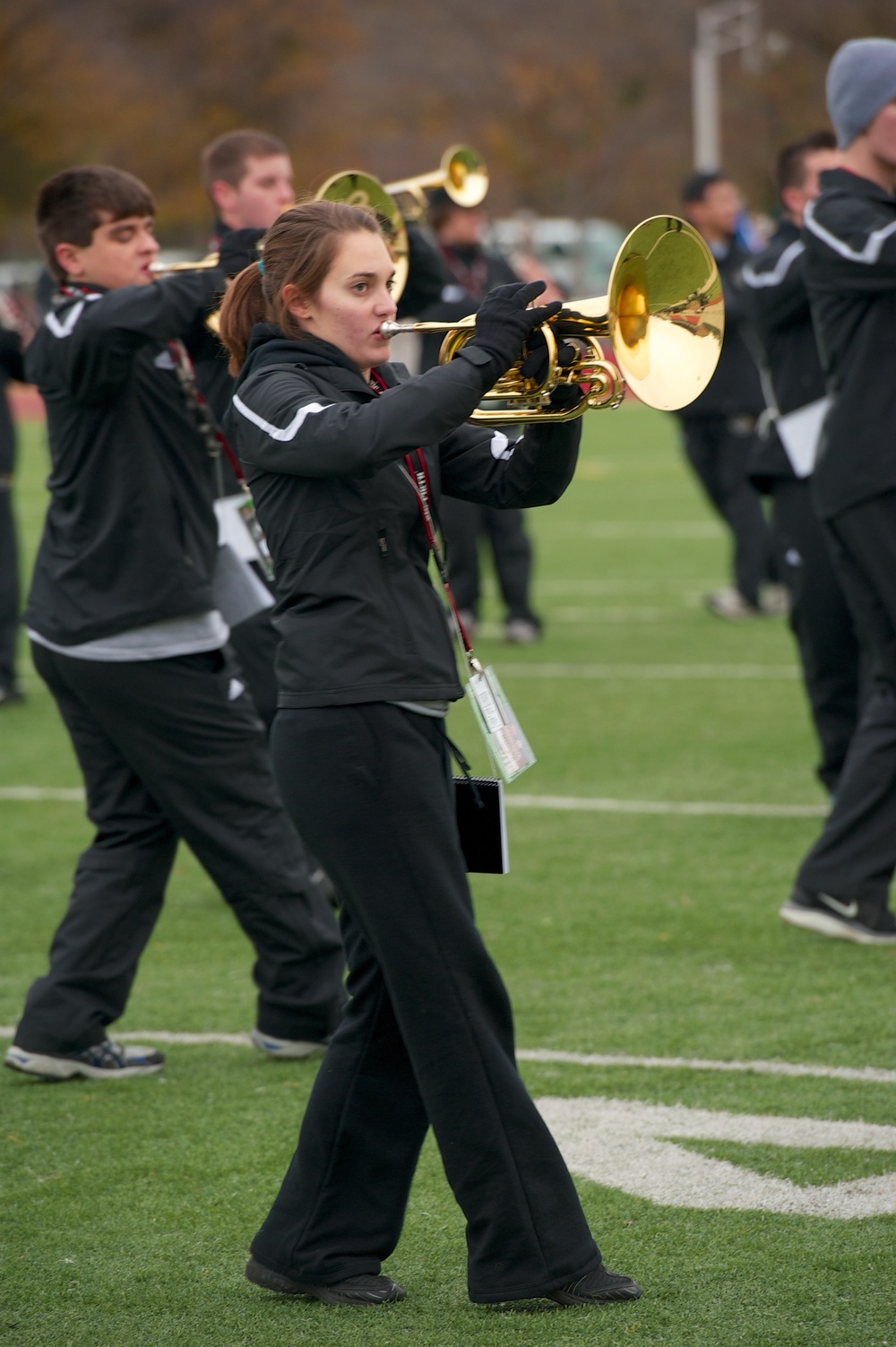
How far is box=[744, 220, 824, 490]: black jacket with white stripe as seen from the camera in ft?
20.5

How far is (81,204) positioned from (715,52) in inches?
1567

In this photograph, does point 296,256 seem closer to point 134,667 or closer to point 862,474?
point 134,667

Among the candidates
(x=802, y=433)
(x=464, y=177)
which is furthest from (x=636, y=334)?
(x=464, y=177)

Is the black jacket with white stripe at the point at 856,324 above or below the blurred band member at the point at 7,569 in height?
above

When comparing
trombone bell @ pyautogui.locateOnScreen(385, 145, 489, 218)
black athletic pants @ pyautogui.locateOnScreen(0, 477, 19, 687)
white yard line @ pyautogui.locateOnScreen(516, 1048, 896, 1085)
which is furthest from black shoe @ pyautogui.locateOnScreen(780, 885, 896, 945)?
black athletic pants @ pyautogui.locateOnScreen(0, 477, 19, 687)

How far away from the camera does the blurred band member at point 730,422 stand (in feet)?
37.2

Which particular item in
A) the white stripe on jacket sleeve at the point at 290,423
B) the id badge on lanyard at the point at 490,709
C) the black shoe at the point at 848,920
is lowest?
the black shoe at the point at 848,920

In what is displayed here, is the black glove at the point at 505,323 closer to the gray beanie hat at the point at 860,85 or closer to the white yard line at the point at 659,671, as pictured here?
the gray beanie hat at the point at 860,85

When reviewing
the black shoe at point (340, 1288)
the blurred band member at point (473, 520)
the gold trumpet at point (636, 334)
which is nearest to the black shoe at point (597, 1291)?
the black shoe at point (340, 1288)

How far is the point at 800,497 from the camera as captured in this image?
6.38 m

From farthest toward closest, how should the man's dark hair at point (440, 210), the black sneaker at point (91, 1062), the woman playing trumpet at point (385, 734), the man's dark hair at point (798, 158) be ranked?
the man's dark hair at point (440, 210) < the man's dark hair at point (798, 158) < the black sneaker at point (91, 1062) < the woman playing trumpet at point (385, 734)

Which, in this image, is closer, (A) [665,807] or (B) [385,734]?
(B) [385,734]

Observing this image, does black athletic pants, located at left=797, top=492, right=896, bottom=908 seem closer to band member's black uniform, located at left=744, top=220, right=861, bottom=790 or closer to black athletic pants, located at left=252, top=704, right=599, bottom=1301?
band member's black uniform, located at left=744, top=220, right=861, bottom=790

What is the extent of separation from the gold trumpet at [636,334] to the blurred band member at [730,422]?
803cm
